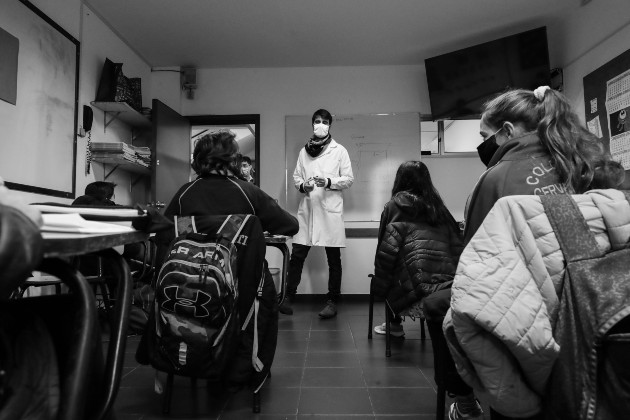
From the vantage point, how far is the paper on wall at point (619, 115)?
271cm

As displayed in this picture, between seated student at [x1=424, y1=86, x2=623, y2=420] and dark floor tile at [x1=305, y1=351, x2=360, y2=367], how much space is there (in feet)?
3.12

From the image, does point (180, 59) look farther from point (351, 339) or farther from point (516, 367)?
point (516, 367)

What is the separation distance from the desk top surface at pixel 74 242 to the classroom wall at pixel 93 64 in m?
2.36

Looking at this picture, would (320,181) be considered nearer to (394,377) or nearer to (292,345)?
(292,345)

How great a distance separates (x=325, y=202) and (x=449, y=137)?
65.7 inches

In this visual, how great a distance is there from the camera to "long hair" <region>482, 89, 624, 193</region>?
39.2 inches

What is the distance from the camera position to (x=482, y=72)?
370 centimetres

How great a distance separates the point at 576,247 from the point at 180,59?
4198 mm

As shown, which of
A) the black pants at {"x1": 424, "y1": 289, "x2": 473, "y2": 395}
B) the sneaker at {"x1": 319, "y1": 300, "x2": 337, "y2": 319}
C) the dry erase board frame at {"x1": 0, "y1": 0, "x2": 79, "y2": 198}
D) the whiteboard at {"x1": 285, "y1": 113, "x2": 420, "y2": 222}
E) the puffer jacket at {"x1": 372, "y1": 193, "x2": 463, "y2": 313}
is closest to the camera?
the black pants at {"x1": 424, "y1": 289, "x2": 473, "y2": 395}

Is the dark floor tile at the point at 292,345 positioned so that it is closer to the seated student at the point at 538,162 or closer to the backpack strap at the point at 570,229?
the seated student at the point at 538,162

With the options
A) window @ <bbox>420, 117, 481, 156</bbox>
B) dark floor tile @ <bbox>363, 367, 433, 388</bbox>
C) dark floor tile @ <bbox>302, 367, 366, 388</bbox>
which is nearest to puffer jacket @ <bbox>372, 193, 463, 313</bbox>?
dark floor tile @ <bbox>363, 367, 433, 388</bbox>

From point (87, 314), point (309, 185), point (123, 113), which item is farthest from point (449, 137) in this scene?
point (87, 314)

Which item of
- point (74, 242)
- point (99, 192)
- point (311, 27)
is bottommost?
point (74, 242)

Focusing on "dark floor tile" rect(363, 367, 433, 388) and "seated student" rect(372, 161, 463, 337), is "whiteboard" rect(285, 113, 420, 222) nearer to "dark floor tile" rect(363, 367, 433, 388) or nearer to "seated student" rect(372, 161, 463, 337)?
"seated student" rect(372, 161, 463, 337)
